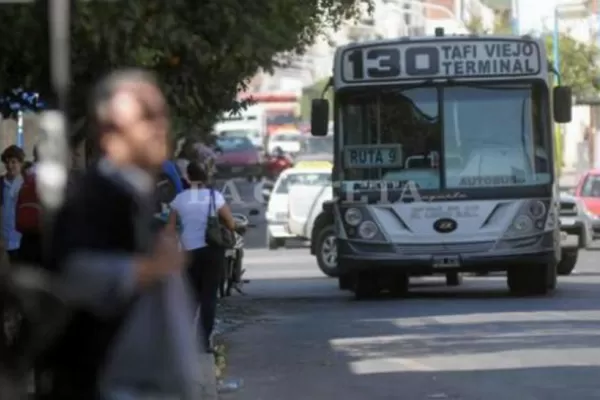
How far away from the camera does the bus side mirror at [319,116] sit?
23328mm

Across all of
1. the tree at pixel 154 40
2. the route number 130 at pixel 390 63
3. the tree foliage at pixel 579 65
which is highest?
the tree foliage at pixel 579 65

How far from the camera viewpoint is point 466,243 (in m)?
23.0

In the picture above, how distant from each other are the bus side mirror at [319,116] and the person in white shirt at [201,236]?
779 cm

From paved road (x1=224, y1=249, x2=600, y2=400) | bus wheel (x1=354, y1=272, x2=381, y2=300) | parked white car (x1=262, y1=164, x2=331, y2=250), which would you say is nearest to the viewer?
paved road (x1=224, y1=249, x2=600, y2=400)

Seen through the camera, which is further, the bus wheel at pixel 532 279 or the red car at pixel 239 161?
the red car at pixel 239 161

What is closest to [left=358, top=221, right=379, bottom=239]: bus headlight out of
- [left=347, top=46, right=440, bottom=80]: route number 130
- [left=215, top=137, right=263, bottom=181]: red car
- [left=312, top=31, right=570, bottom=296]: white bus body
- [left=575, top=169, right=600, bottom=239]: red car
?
[left=312, top=31, right=570, bottom=296]: white bus body

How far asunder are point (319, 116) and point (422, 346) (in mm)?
6438

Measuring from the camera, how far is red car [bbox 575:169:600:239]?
39156 mm

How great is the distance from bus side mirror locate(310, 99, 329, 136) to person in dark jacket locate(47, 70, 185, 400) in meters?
17.6

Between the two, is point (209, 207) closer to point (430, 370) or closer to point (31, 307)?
point (430, 370)

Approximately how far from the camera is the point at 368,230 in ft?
76.6

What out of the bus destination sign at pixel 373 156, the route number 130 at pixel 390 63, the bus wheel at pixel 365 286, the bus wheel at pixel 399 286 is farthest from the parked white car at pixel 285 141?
the bus destination sign at pixel 373 156

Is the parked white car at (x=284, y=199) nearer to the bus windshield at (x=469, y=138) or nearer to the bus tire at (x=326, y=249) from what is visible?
the bus tire at (x=326, y=249)

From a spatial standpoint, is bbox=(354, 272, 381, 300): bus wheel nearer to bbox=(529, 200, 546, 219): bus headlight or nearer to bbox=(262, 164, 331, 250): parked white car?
bbox=(529, 200, 546, 219): bus headlight
